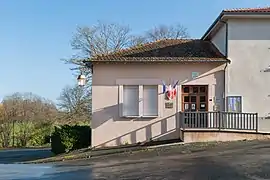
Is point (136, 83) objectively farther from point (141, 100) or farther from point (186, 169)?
point (186, 169)

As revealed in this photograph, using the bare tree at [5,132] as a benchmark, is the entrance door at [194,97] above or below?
above

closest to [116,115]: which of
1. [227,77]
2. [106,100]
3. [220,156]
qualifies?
[106,100]

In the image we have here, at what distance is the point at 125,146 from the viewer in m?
21.1

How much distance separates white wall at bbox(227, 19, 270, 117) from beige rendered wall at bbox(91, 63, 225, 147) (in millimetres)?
762

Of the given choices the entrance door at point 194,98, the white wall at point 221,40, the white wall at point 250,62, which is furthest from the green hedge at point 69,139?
the white wall at point 221,40

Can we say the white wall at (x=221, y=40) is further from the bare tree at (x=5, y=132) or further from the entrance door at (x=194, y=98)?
the bare tree at (x=5, y=132)

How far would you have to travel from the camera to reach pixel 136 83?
21.9 meters

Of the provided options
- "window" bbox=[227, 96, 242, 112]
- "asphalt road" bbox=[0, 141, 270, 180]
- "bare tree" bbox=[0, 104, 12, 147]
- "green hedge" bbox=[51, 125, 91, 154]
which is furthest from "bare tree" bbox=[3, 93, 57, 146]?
"asphalt road" bbox=[0, 141, 270, 180]

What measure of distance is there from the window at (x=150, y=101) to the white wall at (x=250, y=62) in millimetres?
3794

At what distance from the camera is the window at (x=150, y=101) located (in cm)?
2191

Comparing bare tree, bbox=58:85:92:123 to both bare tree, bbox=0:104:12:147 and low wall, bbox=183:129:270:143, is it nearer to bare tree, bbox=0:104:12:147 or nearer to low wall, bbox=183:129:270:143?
bare tree, bbox=0:104:12:147

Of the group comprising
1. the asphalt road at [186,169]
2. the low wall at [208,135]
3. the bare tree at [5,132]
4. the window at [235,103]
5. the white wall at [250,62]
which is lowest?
the bare tree at [5,132]

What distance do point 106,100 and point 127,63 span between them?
7.30ft

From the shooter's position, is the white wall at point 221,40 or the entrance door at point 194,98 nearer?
the entrance door at point 194,98
